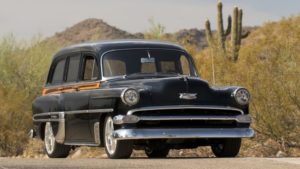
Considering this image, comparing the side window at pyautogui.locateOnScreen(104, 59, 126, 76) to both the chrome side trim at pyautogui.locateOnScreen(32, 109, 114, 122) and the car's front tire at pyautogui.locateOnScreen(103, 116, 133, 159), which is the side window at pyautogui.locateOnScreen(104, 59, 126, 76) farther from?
the car's front tire at pyautogui.locateOnScreen(103, 116, 133, 159)

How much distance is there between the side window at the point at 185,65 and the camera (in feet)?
47.3

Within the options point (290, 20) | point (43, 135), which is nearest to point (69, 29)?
point (290, 20)

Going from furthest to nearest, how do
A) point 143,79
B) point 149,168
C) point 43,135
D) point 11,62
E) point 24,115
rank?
point 11,62 < point 24,115 < point 43,135 < point 143,79 < point 149,168

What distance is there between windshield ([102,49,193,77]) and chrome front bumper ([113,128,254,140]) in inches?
63.9

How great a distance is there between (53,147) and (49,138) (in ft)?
0.73

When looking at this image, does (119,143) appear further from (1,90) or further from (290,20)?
(1,90)

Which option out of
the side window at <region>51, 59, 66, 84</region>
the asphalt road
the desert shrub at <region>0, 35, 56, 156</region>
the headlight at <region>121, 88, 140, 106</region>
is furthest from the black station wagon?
the desert shrub at <region>0, 35, 56, 156</region>

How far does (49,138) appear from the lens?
49.8 ft

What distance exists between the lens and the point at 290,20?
27.0 m

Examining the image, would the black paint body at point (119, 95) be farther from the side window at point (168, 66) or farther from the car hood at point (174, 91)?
the side window at point (168, 66)

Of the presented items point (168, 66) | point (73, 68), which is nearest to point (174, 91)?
point (168, 66)

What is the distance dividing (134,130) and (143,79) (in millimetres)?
1285

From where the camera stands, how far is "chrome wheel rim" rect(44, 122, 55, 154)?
49.2 feet

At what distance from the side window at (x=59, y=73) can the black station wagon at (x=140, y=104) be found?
321mm
